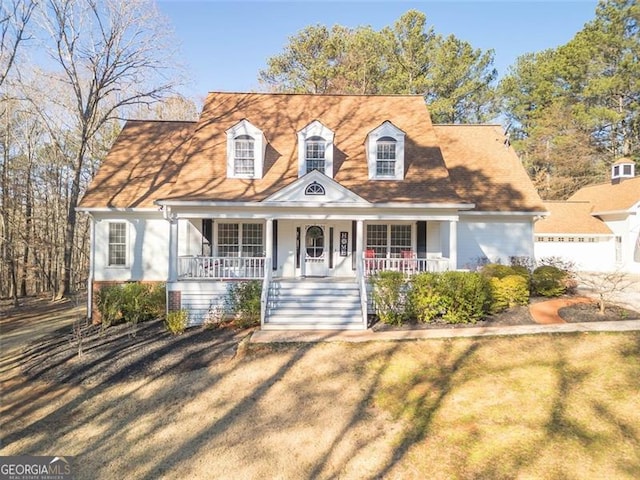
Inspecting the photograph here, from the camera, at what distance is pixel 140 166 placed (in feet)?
49.9

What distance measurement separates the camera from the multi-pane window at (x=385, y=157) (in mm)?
13659

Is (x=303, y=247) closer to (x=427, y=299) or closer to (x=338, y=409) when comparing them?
(x=427, y=299)

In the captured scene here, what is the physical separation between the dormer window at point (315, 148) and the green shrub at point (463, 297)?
5832 millimetres

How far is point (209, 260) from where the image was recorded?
1239cm

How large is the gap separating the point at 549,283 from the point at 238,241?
416 inches

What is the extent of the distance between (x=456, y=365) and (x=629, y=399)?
9.00 ft

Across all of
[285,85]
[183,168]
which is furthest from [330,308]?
[285,85]

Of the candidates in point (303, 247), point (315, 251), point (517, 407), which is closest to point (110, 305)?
point (303, 247)

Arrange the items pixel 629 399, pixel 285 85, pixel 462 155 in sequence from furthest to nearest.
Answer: pixel 285 85 < pixel 462 155 < pixel 629 399

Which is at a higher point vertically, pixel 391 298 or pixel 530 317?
pixel 391 298

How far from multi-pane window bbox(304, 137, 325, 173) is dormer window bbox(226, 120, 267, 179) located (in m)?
1.66

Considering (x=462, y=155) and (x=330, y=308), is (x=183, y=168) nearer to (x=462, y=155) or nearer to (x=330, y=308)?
(x=330, y=308)

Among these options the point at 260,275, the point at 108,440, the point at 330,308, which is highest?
the point at 260,275

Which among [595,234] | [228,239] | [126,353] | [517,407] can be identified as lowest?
[126,353]
